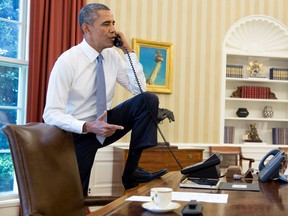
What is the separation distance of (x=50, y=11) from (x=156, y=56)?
1510 mm

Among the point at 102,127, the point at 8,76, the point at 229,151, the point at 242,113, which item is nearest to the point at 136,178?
the point at 102,127

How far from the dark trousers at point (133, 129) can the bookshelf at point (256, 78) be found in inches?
119

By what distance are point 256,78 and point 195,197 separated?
416cm

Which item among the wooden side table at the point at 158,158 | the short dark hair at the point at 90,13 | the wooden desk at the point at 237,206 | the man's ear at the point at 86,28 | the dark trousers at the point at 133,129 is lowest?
the wooden side table at the point at 158,158

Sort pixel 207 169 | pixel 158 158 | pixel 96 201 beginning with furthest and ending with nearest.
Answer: pixel 158 158
pixel 207 169
pixel 96 201

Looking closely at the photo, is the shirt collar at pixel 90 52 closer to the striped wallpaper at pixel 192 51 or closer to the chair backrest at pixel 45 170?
the chair backrest at pixel 45 170

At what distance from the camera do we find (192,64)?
4996 mm

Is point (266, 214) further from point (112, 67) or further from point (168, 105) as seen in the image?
point (168, 105)

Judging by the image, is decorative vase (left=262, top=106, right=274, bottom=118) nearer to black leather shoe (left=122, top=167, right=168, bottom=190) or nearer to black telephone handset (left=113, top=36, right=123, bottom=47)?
black telephone handset (left=113, top=36, right=123, bottom=47)

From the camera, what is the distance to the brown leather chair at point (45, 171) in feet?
4.04

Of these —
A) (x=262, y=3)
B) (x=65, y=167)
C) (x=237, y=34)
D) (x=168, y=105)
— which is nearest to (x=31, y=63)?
(x=168, y=105)

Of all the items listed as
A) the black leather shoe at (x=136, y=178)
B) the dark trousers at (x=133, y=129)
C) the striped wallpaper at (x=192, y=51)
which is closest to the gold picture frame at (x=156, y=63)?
the striped wallpaper at (x=192, y=51)

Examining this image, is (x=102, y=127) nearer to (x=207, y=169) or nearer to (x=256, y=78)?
(x=207, y=169)

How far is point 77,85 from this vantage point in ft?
7.78
